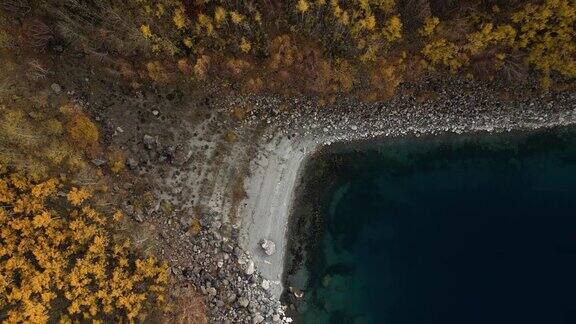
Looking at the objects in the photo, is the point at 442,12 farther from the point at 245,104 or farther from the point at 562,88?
the point at 245,104

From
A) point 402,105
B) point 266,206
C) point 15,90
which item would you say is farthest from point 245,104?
point 15,90

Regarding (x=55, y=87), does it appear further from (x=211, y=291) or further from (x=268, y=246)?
(x=268, y=246)

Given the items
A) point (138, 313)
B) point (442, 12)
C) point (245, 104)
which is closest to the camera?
point (138, 313)

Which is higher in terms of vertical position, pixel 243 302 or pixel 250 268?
pixel 250 268

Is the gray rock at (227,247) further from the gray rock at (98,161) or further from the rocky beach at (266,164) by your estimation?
the gray rock at (98,161)

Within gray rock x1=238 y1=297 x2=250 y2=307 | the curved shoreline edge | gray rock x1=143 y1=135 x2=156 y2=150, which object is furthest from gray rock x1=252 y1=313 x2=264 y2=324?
gray rock x1=143 y1=135 x2=156 y2=150

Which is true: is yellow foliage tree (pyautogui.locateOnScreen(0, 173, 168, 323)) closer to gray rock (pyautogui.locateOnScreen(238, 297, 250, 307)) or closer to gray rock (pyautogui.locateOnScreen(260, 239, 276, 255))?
gray rock (pyautogui.locateOnScreen(238, 297, 250, 307))

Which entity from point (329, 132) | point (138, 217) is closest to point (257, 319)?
point (138, 217)
